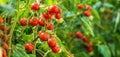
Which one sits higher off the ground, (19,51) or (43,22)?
(43,22)

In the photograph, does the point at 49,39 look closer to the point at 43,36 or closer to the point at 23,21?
the point at 43,36

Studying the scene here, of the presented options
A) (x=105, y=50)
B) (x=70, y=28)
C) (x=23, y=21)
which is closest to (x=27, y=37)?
(x=23, y=21)

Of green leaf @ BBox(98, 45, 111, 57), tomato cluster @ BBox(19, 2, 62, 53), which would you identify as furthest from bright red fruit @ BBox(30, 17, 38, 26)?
green leaf @ BBox(98, 45, 111, 57)

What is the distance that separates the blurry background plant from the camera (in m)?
1.56

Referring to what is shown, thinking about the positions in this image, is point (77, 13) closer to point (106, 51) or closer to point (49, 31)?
point (106, 51)

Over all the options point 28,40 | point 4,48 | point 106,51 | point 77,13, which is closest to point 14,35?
point 28,40

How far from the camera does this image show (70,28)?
2707mm

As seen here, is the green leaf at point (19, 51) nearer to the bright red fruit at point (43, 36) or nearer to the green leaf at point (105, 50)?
the bright red fruit at point (43, 36)

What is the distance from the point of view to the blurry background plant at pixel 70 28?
1557 millimetres

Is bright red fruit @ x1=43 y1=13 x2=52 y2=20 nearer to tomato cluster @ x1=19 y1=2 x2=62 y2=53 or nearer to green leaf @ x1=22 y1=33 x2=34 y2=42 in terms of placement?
tomato cluster @ x1=19 y1=2 x2=62 y2=53

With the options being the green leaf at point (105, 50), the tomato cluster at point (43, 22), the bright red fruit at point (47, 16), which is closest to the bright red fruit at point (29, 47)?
the tomato cluster at point (43, 22)

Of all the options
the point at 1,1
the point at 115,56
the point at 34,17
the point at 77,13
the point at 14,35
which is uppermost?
the point at 1,1

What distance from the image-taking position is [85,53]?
3100 mm

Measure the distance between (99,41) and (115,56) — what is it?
40cm
